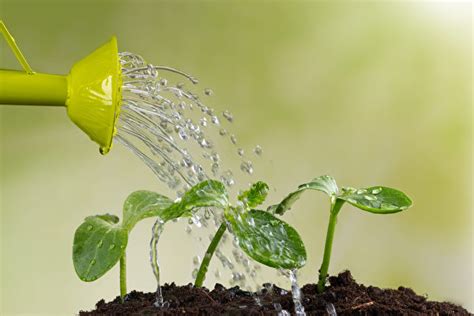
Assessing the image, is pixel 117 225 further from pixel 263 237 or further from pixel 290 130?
pixel 290 130

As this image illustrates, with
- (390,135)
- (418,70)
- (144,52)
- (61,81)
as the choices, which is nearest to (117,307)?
(61,81)

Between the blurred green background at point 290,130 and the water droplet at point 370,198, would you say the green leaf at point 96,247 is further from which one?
the blurred green background at point 290,130

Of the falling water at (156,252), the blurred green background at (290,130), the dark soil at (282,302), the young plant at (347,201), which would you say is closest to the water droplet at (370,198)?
the young plant at (347,201)

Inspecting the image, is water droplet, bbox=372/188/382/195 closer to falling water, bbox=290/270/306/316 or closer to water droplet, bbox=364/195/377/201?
water droplet, bbox=364/195/377/201

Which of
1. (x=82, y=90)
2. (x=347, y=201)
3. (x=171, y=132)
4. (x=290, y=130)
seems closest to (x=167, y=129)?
(x=171, y=132)

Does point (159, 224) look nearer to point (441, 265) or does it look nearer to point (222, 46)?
point (222, 46)

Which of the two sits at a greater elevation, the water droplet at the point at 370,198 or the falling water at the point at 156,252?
the water droplet at the point at 370,198

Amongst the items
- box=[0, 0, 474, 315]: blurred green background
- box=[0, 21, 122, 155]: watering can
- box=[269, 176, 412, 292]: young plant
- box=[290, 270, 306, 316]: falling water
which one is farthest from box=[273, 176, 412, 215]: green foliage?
box=[0, 0, 474, 315]: blurred green background
